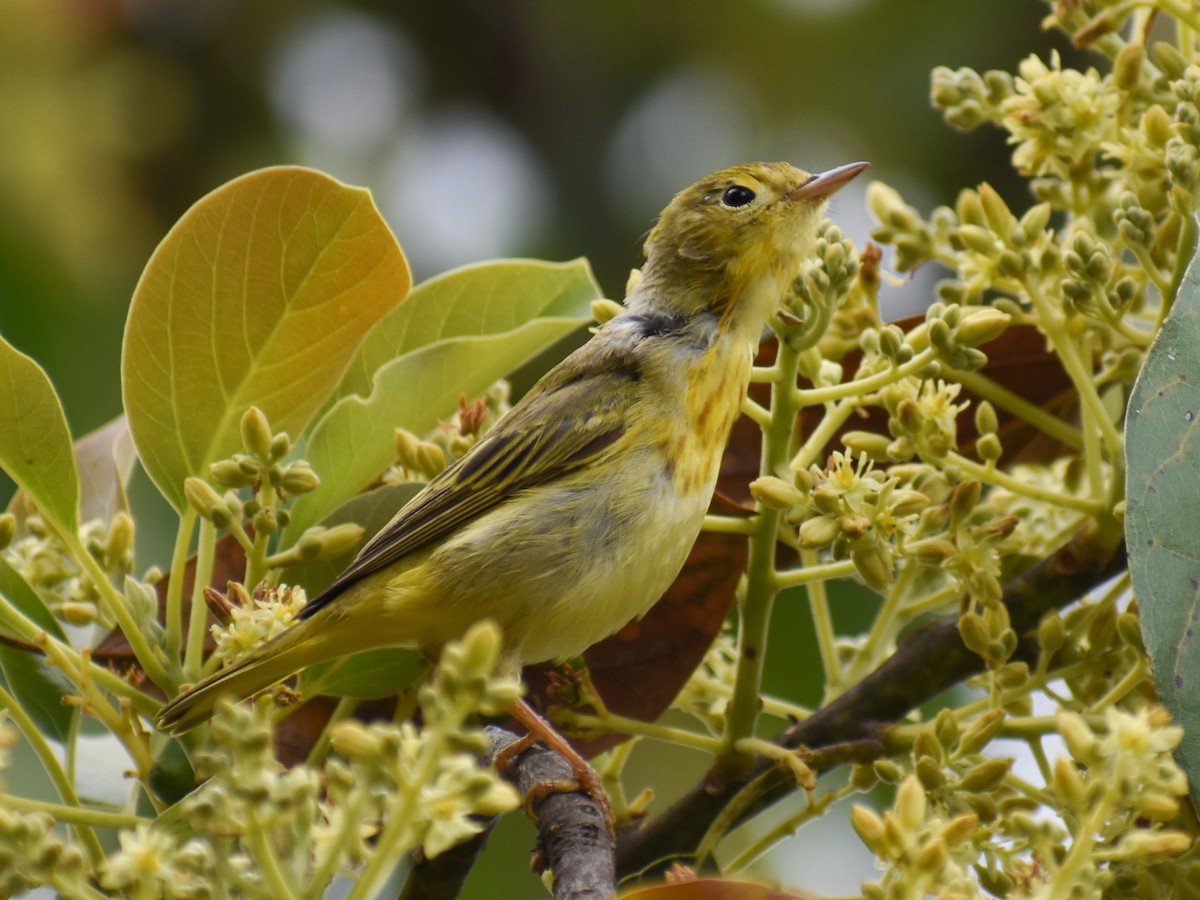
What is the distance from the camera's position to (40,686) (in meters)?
2.39

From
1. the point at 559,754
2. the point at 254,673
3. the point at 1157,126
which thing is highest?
the point at 1157,126

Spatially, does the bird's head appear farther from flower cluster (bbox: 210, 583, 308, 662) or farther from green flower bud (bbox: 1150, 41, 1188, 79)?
flower cluster (bbox: 210, 583, 308, 662)

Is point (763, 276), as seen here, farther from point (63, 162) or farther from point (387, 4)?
point (387, 4)

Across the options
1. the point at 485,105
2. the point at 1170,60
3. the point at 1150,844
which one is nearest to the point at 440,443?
the point at 1170,60

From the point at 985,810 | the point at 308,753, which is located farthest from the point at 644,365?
the point at 985,810

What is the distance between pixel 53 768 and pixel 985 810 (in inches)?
48.8

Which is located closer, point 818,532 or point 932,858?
point 932,858

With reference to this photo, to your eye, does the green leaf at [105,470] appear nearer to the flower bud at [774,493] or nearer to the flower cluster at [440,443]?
the flower cluster at [440,443]

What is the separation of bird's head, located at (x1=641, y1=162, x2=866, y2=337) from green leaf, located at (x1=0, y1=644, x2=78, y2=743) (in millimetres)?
1411

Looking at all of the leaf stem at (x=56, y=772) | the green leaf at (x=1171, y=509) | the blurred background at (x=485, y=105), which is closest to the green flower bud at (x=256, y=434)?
the leaf stem at (x=56, y=772)

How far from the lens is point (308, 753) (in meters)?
2.48

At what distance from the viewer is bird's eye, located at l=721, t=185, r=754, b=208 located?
327 cm

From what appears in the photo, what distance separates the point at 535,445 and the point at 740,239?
2.31ft

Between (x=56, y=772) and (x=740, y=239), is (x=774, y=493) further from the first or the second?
(x=740, y=239)
